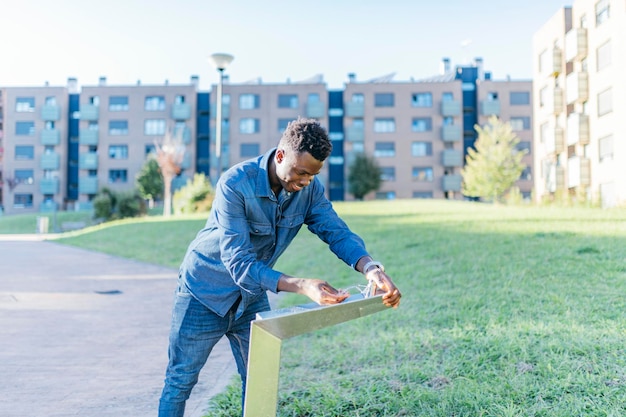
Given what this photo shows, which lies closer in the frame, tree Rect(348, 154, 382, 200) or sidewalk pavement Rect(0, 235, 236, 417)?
sidewalk pavement Rect(0, 235, 236, 417)

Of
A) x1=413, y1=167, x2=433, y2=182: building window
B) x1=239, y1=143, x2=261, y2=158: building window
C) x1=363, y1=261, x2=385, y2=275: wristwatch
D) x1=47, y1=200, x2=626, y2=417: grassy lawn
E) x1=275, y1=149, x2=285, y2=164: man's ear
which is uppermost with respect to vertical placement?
x1=239, y1=143, x2=261, y2=158: building window

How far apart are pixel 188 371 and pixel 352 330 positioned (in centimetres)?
347

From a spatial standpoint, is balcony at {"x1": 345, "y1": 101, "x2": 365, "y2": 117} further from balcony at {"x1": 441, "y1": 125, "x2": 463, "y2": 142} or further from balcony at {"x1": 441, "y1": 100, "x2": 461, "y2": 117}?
balcony at {"x1": 441, "y1": 125, "x2": 463, "y2": 142}

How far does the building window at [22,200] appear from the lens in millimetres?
57594

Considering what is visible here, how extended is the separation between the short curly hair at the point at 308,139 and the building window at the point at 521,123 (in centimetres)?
5584

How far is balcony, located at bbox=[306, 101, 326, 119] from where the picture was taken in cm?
5304

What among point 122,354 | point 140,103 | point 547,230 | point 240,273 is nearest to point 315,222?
point 240,273

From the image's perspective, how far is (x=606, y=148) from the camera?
30.4 m

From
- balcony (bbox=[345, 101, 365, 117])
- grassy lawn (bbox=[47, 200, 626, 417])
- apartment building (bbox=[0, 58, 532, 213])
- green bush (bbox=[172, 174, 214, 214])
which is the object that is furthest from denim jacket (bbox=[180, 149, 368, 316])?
balcony (bbox=[345, 101, 365, 117])

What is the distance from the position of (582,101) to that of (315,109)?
995 inches

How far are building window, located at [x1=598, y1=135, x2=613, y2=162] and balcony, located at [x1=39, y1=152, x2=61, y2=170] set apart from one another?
4853 cm

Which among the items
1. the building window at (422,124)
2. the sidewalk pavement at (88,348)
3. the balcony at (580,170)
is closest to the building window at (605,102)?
the balcony at (580,170)

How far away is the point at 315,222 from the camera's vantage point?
3.14m

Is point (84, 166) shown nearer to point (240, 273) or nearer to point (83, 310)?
point (83, 310)
